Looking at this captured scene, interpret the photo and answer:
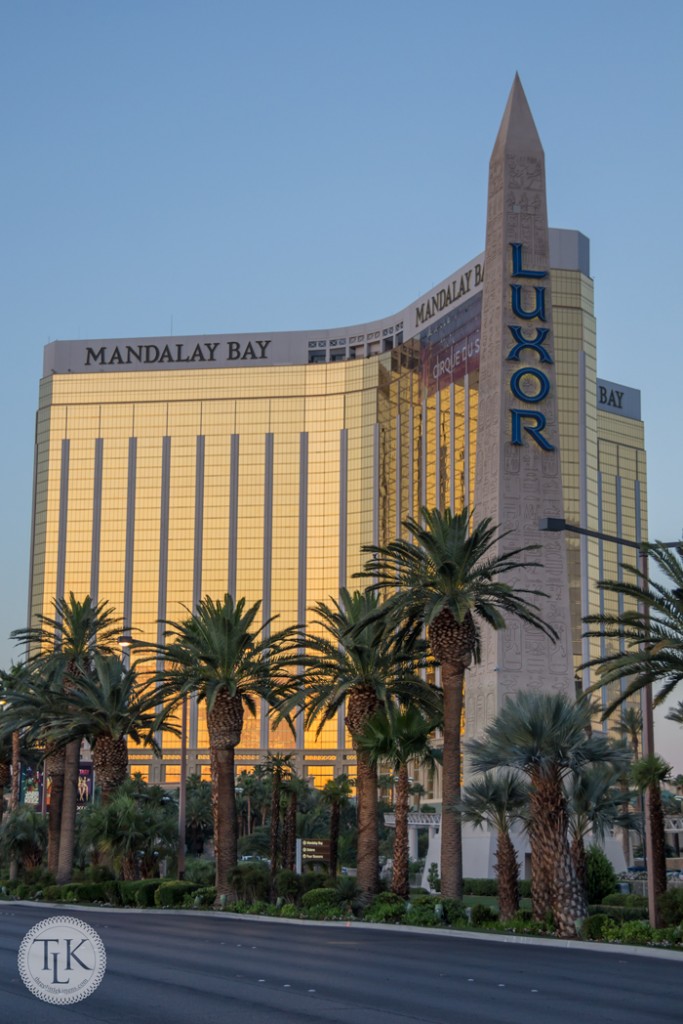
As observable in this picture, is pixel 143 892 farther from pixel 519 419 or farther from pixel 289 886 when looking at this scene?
pixel 519 419

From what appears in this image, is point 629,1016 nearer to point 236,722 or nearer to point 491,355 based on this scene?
point 236,722

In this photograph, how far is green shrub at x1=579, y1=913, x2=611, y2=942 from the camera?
35656 mm

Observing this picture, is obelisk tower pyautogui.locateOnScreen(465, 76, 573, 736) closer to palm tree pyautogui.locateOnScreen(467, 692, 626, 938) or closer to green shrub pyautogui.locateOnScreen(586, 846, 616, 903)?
green shrub pyautogui.locateOnScreen(586, 846, 616, 903)

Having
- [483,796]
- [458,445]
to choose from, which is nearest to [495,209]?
[483,796]

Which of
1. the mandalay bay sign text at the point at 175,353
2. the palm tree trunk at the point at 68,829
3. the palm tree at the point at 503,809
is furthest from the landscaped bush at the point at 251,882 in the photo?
the mandalay bay sign text at the point at 175,353

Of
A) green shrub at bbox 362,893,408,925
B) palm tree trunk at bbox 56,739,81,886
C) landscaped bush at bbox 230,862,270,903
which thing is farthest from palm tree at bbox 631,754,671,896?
palm tree trunk at bbox 56,739,81,886

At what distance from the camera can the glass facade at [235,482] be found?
172m

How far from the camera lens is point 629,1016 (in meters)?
20.0

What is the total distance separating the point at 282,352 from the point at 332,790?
110160mm

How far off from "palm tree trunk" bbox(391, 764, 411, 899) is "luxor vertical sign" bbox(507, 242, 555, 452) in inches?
549

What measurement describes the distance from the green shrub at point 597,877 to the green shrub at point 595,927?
13575 mm

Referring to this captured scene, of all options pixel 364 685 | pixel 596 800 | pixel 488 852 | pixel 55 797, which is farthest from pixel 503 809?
pixel 55 797

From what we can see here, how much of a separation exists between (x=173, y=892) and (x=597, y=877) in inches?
618

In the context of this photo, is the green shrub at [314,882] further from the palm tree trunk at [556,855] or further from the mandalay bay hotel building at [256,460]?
the mandalay bay hotel building at [256,460]
